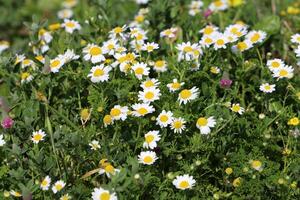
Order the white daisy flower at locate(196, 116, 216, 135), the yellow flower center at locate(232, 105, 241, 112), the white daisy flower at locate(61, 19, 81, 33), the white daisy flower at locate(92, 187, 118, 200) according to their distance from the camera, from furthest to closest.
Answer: the white daisy flower at locate(61, 19, 81, 33), the yellow flower center at locate(232, 105, 241, 112), the white daisy flower at locate(196, 116, 216, 135), the white daisy flower at locate(92, 187, 118, 200)

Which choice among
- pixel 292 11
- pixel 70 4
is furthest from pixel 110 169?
pixel 70 4

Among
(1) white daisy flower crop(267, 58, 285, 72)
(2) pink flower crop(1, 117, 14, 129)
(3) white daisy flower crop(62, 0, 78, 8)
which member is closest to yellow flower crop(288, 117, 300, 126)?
(1) white daisy flower crop(267, 58, 285, 72)

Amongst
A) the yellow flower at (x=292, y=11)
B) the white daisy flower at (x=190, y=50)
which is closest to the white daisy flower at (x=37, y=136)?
the white daisy flower at (x=190, y=50)

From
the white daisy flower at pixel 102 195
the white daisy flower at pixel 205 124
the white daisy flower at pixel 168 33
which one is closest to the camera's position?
the white daisy flower at pixel 102 195

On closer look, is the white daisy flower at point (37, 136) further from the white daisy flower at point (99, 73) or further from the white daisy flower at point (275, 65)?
the white daisy flower at point (275, 65)

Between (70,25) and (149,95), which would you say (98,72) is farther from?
(70,25)

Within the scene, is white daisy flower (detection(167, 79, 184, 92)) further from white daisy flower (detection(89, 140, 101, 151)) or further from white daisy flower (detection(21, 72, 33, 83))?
white daisy flower (detection(21, 72, 33, 83))

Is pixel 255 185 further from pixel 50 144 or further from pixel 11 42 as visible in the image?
pixel 11 42
